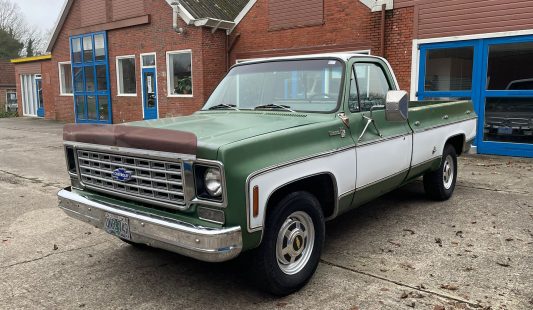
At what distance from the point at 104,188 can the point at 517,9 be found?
30.2 feet

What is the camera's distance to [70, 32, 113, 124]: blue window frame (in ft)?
63.0

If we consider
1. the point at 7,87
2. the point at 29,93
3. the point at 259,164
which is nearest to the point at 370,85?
the point at 259,164

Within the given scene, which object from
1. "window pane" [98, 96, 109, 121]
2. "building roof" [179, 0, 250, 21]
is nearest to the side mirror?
"building roof" [179, 0, 250, 21]

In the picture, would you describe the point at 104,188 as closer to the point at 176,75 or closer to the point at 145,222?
the point at 145,222

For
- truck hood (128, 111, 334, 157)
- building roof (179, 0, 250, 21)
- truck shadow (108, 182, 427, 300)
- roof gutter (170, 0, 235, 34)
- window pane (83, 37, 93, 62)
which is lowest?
truck shadow (108, 182, 427, 300)

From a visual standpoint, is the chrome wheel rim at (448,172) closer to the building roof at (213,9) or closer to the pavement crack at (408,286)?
the pavement crack at (408,286)

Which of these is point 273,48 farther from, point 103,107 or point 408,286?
point 408,286

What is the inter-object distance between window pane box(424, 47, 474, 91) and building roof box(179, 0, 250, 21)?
741 centimetres

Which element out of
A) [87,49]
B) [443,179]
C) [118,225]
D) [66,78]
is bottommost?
[443,179]

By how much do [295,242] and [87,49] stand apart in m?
18.7

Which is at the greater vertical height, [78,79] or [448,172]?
[78,79]

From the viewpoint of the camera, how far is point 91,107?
20234mm

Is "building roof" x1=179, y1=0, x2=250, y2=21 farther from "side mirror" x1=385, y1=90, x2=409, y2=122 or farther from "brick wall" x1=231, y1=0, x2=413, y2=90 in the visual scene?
"side mirror" x1=385, y1=90, x2=409, y2=122

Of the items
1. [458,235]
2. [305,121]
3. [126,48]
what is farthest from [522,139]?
[126,48]
